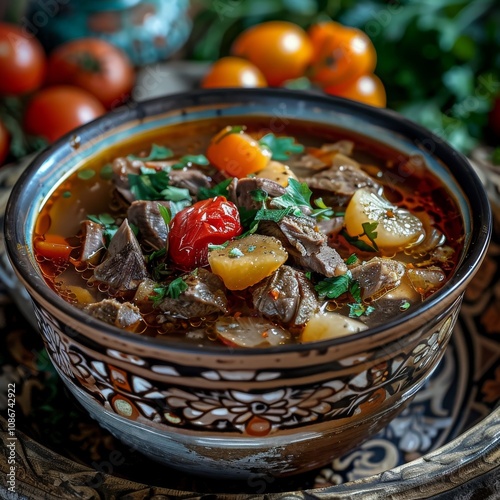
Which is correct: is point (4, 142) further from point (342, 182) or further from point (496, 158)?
point (496, 158)

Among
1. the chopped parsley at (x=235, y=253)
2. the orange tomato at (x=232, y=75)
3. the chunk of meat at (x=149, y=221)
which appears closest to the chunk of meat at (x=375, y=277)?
the chopped parsley at (x=235, y=253)

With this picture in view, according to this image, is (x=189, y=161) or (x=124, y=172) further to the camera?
(x=189, y=161)

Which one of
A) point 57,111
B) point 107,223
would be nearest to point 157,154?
point 107,223

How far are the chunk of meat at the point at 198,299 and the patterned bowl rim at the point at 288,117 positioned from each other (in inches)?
9.8

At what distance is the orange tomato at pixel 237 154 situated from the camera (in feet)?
9.12

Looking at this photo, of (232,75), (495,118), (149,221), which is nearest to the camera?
(149,221)

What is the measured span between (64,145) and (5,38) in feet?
8.51

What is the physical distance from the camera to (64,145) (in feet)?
9.20

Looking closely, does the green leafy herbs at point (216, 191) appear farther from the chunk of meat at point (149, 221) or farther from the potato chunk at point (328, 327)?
the potato chunk at point (328, 327)

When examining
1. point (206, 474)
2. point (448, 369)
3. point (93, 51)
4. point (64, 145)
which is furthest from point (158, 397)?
point (93, 51)

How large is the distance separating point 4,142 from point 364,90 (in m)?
2.34

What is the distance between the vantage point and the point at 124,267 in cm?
229

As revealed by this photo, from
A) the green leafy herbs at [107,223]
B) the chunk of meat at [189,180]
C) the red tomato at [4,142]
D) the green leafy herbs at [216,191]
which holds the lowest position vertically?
the red tomato at [4,142]

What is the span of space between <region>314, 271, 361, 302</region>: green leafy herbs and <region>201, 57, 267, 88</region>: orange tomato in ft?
8.34
